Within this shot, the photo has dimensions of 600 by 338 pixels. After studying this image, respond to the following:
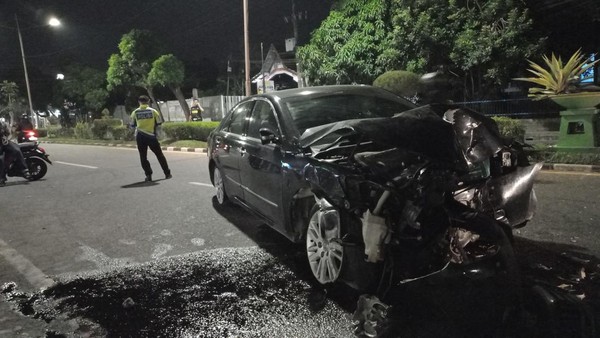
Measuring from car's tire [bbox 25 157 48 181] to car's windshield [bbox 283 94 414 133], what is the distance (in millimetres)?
Answer: 8369

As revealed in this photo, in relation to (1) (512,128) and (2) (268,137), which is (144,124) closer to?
(2) (268,137)

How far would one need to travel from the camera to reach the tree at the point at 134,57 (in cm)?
2653

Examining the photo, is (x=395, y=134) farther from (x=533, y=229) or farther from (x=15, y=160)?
(x=15, y=160)

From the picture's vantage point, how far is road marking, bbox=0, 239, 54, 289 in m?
3.73

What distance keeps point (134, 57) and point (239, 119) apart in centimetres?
2433

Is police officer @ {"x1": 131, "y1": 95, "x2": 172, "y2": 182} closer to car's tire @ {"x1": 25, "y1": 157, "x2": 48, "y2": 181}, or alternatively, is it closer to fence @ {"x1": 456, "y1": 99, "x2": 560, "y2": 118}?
car's tire @ {"x1": 25, "y1": 157, "x2": 48, "y2": 181}

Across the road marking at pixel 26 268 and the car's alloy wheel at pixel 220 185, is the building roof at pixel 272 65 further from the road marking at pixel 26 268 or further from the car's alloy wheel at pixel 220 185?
the road marking at pixel 26 268

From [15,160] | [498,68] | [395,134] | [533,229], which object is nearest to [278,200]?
[395,134]

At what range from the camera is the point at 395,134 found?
2789mm

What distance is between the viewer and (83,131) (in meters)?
26.4

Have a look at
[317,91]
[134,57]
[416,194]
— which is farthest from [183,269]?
[134,57]

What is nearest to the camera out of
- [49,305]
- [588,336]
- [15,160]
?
[588,336]

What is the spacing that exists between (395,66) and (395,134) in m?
12.3

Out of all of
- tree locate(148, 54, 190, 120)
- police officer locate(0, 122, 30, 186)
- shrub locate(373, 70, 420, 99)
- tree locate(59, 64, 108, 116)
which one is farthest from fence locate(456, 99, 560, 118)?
tree locate(59, 64, 108, 116)
